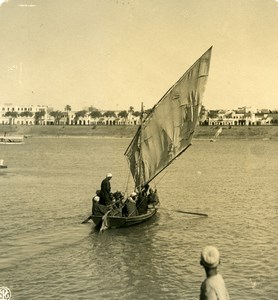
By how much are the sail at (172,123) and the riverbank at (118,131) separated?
346 feet

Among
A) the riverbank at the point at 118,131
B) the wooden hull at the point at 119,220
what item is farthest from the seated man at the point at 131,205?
the riverbank at the point at 118,131

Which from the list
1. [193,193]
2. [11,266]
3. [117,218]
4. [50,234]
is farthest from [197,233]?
[193,193]

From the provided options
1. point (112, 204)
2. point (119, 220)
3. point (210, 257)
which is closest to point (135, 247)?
point (119, 220)

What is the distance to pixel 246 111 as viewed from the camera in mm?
178750

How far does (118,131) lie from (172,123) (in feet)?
422

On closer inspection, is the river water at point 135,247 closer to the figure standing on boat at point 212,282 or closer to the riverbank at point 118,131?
the figure standing on boat at point 212,282

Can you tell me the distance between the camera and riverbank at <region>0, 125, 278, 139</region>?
127m

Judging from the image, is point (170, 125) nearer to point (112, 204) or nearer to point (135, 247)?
point (112, 204)

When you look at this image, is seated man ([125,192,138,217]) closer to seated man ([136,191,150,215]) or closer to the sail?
seated man ([136,191,150,215])

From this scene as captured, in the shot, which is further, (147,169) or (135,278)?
(147,169)

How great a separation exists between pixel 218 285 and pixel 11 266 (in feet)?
34.6

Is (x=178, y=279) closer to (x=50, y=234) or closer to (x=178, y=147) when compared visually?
(x=50, y=234)

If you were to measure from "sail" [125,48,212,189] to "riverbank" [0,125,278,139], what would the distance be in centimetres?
10548

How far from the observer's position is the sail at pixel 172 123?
73.8 feet
